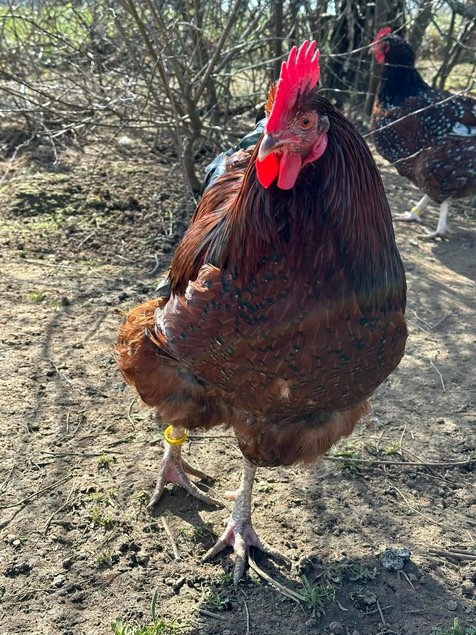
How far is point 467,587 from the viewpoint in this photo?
2928 millimetres

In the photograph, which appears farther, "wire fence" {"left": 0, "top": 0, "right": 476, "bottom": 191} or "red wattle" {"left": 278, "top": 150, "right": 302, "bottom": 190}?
"wire fence" {"left": 0, "top": 0, "right": 476, "bottom": 191}

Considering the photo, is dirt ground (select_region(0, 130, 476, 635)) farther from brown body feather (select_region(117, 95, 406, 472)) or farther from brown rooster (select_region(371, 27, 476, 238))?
brown rooster (select_region(371, 27, 476, 238))

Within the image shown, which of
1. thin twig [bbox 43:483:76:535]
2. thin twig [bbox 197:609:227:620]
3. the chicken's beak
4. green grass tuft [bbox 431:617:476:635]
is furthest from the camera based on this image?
thin twig [bbox 43:483:76:535]

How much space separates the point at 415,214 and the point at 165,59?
132 inches

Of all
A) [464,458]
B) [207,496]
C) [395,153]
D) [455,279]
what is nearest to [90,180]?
[395,153]

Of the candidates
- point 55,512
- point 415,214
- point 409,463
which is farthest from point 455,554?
point 415,214

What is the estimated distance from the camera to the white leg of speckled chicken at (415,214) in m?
6.94

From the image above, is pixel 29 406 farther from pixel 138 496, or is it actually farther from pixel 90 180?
pixel 90 180

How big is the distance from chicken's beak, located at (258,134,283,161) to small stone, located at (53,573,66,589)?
210 centimetres

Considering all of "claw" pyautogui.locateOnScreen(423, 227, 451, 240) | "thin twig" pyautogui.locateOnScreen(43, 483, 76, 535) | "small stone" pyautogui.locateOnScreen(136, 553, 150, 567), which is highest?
"claw" pyautogui.locateOnScreen(423, 227, 451, 240)

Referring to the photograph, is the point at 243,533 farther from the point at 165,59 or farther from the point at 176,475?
the point at 165,59

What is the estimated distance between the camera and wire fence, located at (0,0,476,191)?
5469mm

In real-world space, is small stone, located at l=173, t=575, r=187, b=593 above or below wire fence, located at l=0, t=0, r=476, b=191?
below

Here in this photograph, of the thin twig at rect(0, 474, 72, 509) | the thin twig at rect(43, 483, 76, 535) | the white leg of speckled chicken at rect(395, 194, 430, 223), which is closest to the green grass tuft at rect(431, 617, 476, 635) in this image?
the thin twig at rect(43, 483, 76, 535)
